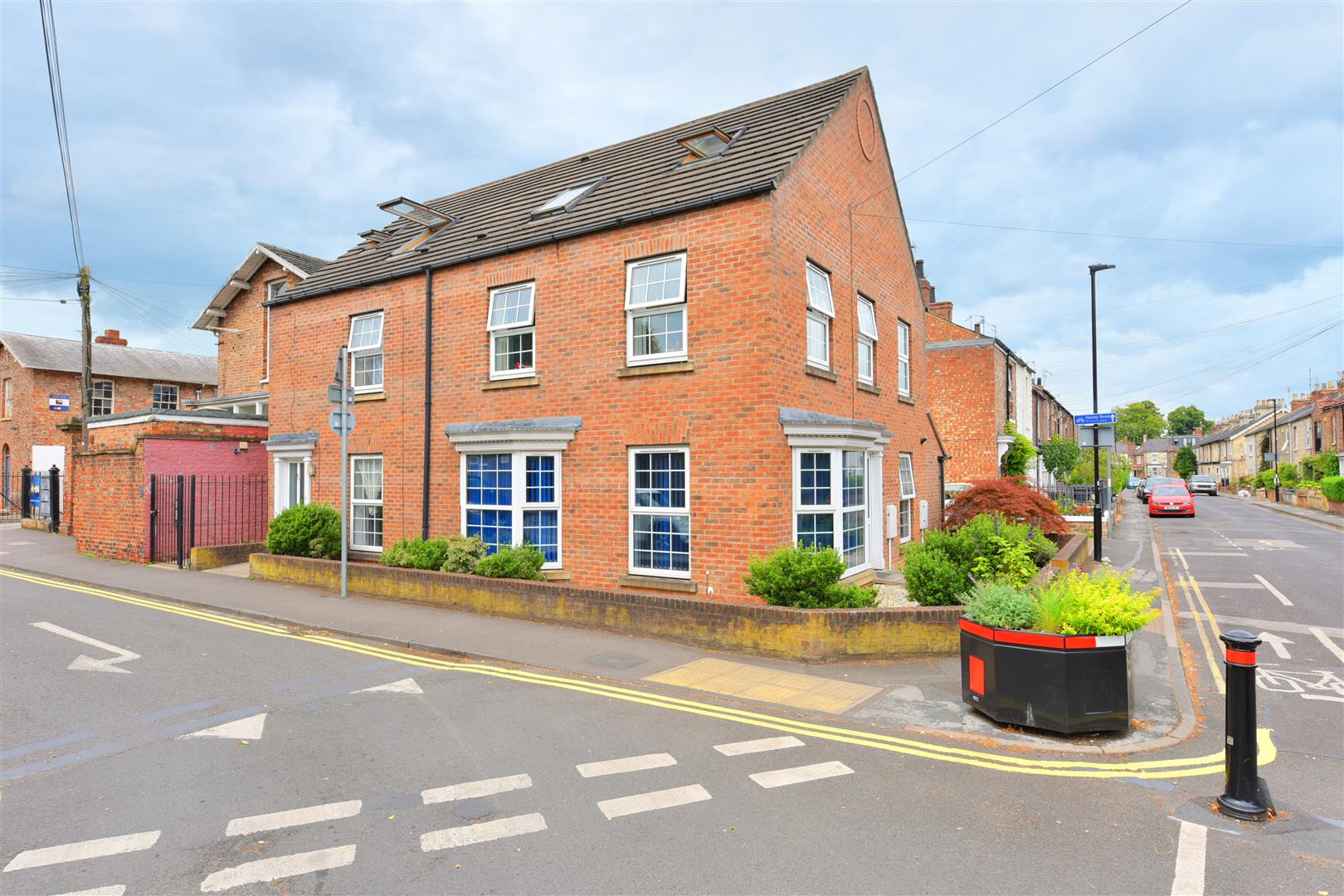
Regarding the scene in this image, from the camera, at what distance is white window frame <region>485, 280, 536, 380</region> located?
12750mm

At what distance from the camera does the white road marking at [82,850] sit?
404 centimetres

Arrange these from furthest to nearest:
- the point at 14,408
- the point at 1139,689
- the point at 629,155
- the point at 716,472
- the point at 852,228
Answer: the point at 14,408 < the point at 629,155 < the point at 852,228 < the point at 716,472 < the point at 1139,689

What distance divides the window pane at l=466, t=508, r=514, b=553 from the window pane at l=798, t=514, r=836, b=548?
5.20 metres

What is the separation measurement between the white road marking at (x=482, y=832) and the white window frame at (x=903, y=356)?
1302cm

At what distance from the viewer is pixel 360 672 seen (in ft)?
26.5

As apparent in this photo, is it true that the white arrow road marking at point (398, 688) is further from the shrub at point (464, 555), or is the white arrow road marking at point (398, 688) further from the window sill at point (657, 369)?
the window sill at point (657, 369)

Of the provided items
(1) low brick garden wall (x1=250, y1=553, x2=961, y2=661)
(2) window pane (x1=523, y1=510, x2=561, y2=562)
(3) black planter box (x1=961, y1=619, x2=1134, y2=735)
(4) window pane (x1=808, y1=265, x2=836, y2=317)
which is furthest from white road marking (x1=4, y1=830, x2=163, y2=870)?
(4) window pane (x1=808, y1=265, x2=836, y2=317)

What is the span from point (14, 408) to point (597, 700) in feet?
146

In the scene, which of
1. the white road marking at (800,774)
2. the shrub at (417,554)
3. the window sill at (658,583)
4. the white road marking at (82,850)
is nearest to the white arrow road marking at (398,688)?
the white road marking at (82,850)

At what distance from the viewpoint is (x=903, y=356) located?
53.2ft

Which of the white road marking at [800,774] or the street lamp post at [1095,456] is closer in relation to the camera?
the white road marking at [800,774]

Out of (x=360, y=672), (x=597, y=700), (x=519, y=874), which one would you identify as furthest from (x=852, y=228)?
(x=519, y=874)

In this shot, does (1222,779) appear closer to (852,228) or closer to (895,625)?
(895,625)

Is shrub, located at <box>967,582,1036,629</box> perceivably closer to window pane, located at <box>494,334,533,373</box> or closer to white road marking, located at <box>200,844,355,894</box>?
white road marking, located at <box>200,844,355,894</box>
